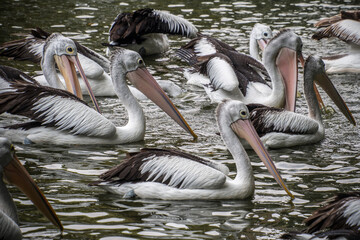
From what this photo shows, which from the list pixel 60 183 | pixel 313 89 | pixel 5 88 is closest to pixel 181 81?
pixel 313 89

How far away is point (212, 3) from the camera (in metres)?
12.3

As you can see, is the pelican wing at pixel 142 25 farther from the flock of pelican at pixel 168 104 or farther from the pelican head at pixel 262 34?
the pelican head at pixel 262 34

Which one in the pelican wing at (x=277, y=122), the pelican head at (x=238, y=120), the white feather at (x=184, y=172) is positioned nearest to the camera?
the white feather at (x=184, y=172)

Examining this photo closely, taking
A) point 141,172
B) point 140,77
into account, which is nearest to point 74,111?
point 140,77

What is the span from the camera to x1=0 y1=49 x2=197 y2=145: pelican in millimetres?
5977

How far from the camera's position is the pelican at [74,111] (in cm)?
598

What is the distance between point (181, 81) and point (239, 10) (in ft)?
11.8

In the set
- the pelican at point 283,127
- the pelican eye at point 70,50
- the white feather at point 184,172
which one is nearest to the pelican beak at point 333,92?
the pelican at point 283,127

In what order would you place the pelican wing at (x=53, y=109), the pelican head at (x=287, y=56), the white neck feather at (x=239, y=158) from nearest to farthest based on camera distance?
the white neck feather at (x=239, y=158) < the pelican wing at (x=53, y=109) < the pelican head at (x=287, y=56)

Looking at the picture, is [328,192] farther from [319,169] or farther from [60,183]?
[60,183]

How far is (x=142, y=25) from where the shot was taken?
9.34 m

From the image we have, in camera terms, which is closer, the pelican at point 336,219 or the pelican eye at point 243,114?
the pelican at point 336,219

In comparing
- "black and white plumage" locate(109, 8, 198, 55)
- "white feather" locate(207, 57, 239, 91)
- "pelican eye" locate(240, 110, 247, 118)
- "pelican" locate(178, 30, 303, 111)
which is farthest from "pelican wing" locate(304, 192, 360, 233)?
"black and white plumage" locate(109, 8, 198, 55)

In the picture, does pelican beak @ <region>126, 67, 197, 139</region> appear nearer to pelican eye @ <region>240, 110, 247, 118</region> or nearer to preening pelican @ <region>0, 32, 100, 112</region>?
preening pelican @ <region>0, 32, 100, 112</region>
